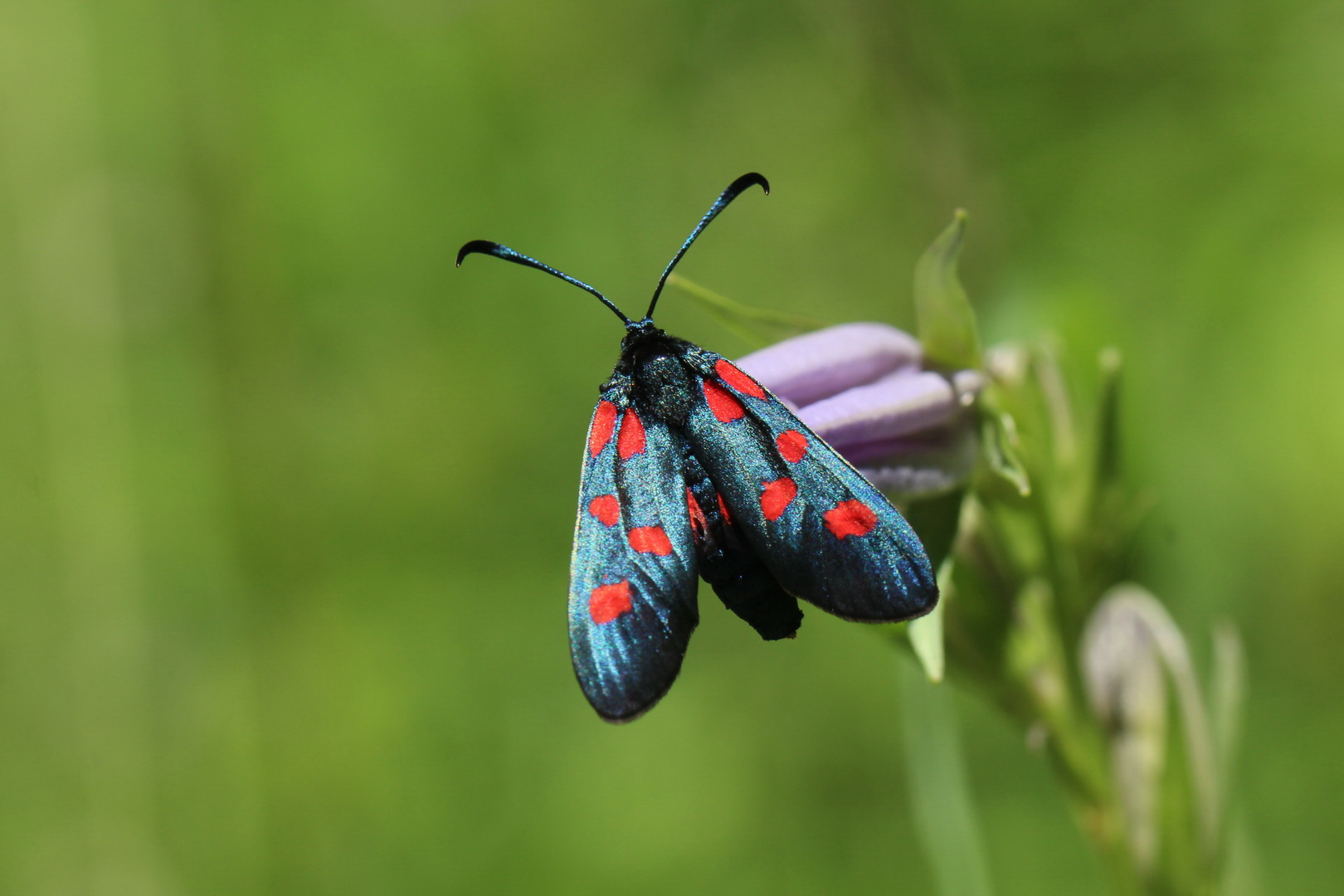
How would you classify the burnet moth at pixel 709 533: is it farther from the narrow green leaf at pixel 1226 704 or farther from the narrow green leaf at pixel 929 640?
the narrow green leaf at pixel 1226 704

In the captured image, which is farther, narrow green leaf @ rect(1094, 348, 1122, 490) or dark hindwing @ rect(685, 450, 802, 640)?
narrow green leaf @ rect(1094, 348, 1122, 490)

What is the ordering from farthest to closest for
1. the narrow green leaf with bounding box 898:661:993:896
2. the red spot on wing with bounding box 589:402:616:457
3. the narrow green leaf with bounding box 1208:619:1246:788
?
1. the narrow green leaf with bounding box 898:661:993:896
2. the narrow green leaf with bounding box 1208:619:1246:788
3. the red spot on wing with bounding box 589:402:616:457

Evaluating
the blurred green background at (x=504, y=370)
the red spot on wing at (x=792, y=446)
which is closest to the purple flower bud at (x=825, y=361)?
the red spot on wing at (x=792, y=446)

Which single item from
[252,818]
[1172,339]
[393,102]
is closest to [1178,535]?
[1172,339]

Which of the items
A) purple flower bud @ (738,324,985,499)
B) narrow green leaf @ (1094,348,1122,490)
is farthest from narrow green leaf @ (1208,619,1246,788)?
purple flower bud @ (738,324,985,499)

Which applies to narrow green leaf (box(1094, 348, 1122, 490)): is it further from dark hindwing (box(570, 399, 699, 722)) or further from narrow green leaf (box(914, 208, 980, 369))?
dark hindwing (box(570, 399, 699, 722))

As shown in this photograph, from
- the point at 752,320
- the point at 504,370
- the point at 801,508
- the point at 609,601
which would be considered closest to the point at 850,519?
the point at 801,508

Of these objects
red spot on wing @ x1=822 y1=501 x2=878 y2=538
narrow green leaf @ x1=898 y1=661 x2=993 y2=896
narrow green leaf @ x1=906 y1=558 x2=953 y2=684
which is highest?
red spot on wing @ x1=822 y1=501 x2=878 y2=538
